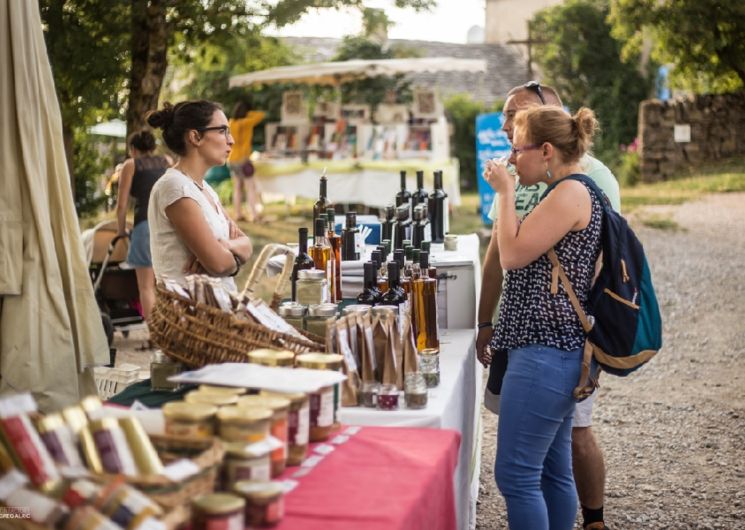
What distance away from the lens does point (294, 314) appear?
3059 mm

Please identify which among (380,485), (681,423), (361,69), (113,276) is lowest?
(681,423)

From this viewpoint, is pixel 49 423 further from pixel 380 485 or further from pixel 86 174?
pixel 86 174

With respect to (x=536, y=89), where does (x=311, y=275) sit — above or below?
below

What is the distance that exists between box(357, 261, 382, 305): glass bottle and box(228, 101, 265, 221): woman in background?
13.0 m

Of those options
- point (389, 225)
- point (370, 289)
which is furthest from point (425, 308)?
point (389, 225)

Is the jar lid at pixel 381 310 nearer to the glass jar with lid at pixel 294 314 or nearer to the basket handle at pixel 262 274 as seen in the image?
the glass jar with lid at pixel 294 314

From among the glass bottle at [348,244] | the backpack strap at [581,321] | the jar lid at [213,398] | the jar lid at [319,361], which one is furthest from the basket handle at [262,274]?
the jar lid at [213,398]

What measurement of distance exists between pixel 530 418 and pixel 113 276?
17.4 feet

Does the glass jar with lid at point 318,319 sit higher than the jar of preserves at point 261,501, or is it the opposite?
the glass jar with lid at point 318,319

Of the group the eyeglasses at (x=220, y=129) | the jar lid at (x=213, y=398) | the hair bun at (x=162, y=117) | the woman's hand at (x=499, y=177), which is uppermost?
the hair bun at (x=162, y=117)

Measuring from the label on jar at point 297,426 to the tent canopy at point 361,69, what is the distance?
14.8 meters

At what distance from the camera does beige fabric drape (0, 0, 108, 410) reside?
130 inches

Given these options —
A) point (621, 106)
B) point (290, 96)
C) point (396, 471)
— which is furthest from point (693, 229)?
point (396, 471)

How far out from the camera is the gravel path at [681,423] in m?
4.87
